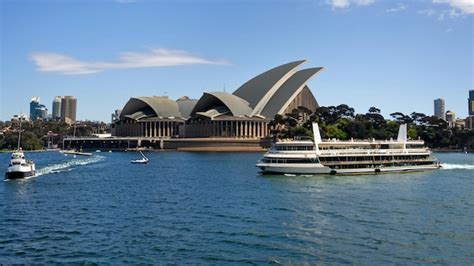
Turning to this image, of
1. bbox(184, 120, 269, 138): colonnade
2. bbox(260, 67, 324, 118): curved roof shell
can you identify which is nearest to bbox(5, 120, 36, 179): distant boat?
bbox(184, 120, 269, 138): colonnade

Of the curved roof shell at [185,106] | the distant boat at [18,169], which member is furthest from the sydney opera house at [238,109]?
the distant boat at [18,169]

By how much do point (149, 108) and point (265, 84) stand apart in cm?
3784

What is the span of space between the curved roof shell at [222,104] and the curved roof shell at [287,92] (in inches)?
230

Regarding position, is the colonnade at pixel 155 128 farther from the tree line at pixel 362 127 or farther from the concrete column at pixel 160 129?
the tree line at pixel 362 127

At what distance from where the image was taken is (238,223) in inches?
993

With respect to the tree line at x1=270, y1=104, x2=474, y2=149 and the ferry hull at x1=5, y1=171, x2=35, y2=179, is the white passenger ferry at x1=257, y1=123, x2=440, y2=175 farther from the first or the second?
the tree line at x1=270, y1=104, x2=474, y2=149

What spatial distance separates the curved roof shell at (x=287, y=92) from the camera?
445 ft

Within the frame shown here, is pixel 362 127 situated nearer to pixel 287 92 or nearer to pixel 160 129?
pixel 287 92

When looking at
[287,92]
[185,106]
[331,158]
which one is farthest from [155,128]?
[331,158]

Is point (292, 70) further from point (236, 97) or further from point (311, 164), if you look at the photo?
point (311, 164)

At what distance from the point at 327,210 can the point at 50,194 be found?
2050cm

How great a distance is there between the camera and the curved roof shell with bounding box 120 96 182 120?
15212 centimetres

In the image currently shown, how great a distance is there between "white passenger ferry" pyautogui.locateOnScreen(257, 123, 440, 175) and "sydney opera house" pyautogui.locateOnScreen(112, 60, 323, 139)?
246ft

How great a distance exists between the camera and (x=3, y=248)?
20.0m
